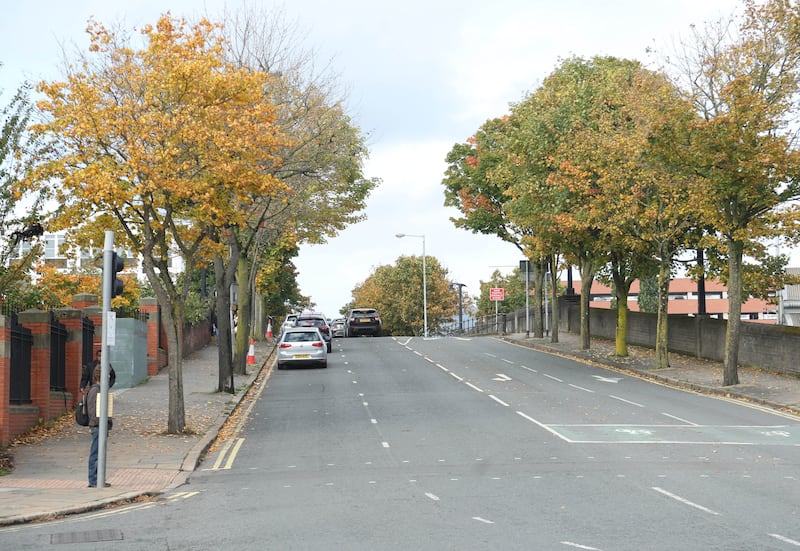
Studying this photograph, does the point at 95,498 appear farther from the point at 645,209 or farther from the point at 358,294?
the point at 358,294

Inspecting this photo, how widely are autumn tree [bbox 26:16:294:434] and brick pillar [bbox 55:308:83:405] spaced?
3.04 meters

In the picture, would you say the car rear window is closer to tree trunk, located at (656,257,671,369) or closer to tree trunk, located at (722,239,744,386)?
tree trunk, located at (656,257,671,369)

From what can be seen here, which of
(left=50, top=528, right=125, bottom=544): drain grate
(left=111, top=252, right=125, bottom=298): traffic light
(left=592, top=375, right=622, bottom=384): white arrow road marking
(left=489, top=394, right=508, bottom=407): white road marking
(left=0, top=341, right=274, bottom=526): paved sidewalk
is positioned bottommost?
(left=0, top=341, right=274, bottom=526): paved sidewalk

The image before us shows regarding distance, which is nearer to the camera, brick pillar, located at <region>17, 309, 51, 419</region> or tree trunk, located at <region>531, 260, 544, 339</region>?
brick pillar, located at <region>17, 309, 51, 419</region>

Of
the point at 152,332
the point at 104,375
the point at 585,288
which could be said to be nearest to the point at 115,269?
the point at 104,375

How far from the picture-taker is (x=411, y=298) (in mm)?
94562

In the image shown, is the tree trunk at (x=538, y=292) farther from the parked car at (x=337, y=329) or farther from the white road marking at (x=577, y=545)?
the white road marking at (x=577, y=545)

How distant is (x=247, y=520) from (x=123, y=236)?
11384 millimetres

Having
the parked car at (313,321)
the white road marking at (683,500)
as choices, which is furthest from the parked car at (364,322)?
the white road marking at (683,500)

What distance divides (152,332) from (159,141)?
15155 mm

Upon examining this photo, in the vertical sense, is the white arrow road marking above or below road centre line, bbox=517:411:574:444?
below

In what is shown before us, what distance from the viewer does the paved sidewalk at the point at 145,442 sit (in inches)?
488

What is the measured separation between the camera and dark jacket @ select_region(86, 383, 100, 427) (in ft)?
45.5

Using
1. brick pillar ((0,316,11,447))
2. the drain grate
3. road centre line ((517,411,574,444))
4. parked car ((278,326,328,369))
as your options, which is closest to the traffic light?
brick pillar ((0,316,11,447))
